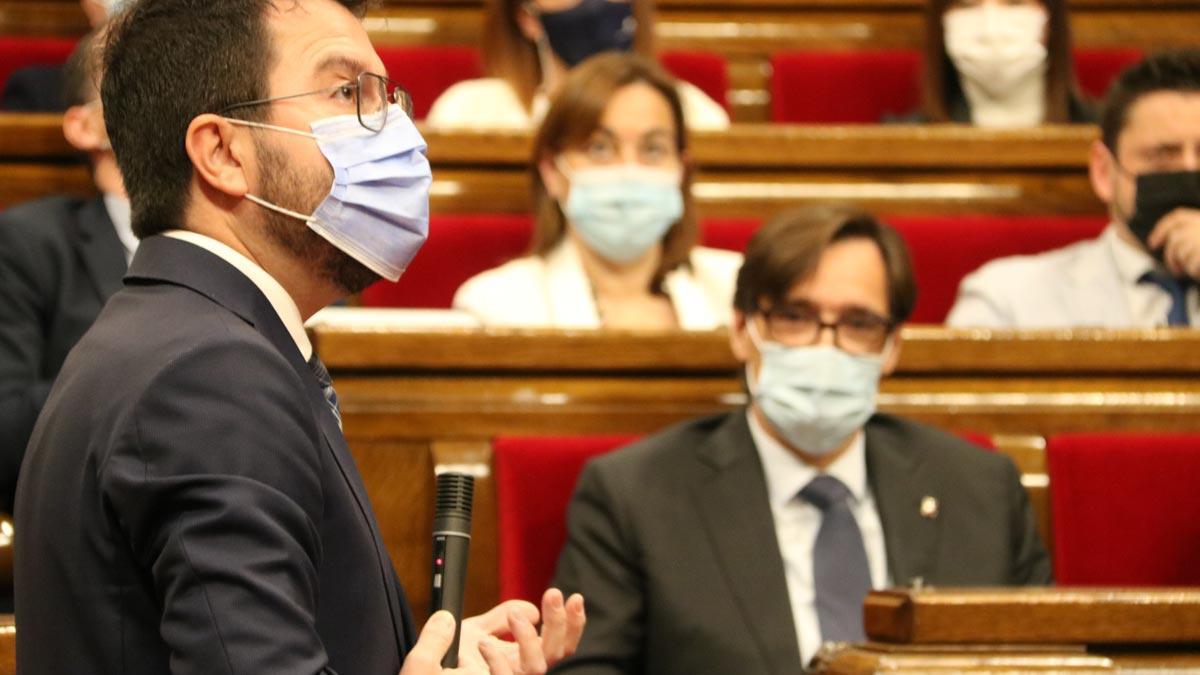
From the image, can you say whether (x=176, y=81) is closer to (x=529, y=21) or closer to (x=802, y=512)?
(x=802, y=512)

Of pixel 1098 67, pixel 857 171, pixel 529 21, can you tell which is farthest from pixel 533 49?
pixel 1098 67

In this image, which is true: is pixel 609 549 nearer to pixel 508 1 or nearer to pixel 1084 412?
pixel 1084 412

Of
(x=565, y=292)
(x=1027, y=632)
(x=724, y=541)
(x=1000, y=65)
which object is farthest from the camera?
(x=1000, y=65)

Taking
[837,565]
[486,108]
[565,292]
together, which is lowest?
[837,565]

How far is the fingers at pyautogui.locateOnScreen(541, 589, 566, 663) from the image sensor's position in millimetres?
548

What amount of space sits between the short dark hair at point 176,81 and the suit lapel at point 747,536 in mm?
489

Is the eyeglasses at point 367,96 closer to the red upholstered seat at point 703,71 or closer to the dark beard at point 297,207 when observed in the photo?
the dark beard at point 297,207

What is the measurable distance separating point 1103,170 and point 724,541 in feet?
1.73

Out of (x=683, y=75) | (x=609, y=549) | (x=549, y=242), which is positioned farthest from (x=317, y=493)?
(x=683, y=75)

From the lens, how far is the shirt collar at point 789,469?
999 millimetres

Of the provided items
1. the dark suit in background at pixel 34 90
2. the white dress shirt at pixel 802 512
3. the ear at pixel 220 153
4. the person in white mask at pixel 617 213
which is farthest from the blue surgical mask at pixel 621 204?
the ear at pixel 220 153

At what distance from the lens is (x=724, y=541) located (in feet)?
3.15

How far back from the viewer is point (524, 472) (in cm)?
100

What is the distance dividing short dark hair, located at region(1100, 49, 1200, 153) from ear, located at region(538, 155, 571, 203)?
414 mm
